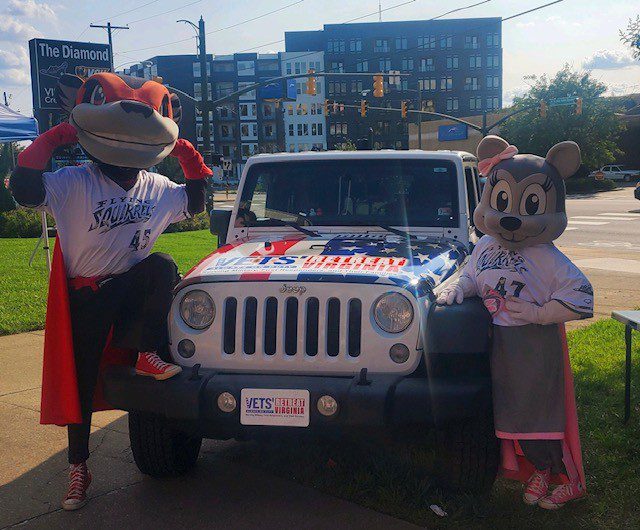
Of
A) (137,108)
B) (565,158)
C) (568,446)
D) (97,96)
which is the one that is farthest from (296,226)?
(568,446)

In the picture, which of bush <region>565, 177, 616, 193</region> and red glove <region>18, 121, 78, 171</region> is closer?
red glove <region>18, 121, 78, 171</region>

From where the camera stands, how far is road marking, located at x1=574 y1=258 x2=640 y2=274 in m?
13.0

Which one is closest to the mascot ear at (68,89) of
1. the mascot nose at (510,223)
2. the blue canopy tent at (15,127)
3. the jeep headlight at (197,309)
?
the jeep headlight at (197,309)

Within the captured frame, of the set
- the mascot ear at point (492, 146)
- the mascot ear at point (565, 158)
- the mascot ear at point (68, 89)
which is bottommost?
the mascot ear at point (565, 158)

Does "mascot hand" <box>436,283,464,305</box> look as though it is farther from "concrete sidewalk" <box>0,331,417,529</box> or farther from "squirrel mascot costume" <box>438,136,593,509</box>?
"concrete sidewalk" <box>0,331,417,529</box>

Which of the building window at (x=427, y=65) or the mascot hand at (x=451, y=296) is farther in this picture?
the building window at (x=427, y=65)

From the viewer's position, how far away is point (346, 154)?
5496 mm

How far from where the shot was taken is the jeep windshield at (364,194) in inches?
209

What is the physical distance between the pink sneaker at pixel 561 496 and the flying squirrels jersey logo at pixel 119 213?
2.54 metres

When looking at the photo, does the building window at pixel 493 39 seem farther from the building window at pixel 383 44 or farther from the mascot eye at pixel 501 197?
the mascot eye at pixel 501 197

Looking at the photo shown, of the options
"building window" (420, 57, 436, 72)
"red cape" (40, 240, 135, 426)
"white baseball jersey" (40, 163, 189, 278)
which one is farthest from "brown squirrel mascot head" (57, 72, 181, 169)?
"building window" (420, 57, 436, 72)

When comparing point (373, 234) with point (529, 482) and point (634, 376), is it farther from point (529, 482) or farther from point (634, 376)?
point (634, 376)

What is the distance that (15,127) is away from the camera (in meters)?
10.7

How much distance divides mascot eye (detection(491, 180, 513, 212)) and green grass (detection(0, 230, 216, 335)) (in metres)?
6.20
